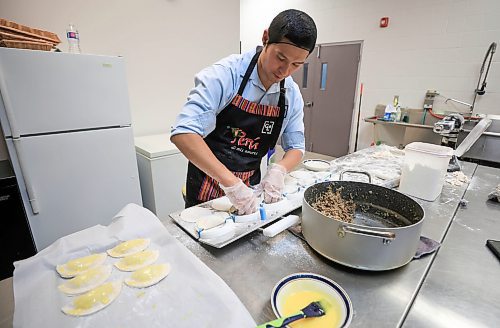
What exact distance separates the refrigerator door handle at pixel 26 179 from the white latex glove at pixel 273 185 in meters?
1.54

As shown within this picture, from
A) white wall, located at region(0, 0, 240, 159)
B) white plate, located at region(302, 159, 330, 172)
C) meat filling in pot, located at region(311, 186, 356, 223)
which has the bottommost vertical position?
white plate, located at region(302, 159, 330, 172)

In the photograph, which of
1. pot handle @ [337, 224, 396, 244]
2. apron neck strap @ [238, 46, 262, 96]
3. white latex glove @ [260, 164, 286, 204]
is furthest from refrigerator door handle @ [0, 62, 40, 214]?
pot handle @ [337, 224, 396, 244]

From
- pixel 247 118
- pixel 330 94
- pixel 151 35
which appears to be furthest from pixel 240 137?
pixel 330 94

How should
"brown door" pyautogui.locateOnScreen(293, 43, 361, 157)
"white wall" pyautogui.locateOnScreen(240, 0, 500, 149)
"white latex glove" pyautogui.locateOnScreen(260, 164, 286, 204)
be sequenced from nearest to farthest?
1. "white latex glove" pyautogui.locateOnScreen(260, 164, 286, 204)
2. "white wall" pyautogui.locateOnScreen(240, 0, 500, 149)
3. "brown door" pyautogui.locateOnScreen(293, 43, 361, 157)

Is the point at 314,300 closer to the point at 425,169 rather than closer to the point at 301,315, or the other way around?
the point at 301,315

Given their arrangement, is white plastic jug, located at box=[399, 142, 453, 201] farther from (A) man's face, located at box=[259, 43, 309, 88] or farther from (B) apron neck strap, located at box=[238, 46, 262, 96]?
(B) apron neck strap, located at box=[238, 46, 262, 96]

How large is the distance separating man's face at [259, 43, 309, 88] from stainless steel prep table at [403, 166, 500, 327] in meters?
0.83

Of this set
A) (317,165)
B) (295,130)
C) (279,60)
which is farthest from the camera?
(317,165)

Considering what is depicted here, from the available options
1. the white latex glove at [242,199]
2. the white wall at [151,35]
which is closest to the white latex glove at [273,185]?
the white latex glove at [242,199]

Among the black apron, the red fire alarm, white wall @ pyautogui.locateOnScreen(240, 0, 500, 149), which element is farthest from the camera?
the red fire alarm

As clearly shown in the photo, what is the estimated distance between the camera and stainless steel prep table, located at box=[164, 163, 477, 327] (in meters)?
0.59

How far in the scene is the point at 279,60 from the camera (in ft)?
3.25

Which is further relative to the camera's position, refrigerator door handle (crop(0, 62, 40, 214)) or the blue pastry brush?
refrigerator door handle (crop(0, 62, 40, 214))

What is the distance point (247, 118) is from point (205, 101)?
0.74ft
